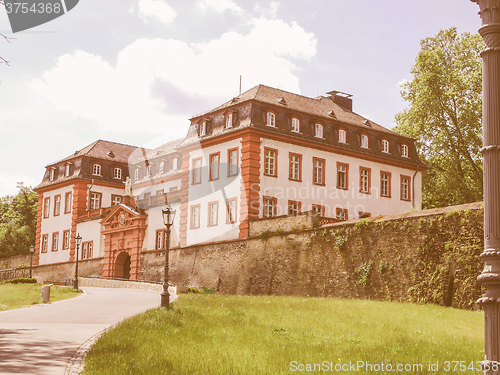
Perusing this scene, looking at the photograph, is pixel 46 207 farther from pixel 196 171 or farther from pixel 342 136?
pixel 342 136

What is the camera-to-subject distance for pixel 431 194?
52.8 m

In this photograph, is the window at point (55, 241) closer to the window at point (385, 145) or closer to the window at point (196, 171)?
the window at point (196, 171)

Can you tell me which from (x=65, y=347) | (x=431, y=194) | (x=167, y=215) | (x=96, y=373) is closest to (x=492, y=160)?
(x=96, y=373)

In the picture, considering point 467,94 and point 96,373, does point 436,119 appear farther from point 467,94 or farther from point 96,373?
point 96,373

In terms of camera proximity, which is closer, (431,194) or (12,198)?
(431,194)

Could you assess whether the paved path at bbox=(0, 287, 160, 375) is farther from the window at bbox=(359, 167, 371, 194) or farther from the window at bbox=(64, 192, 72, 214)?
the window at bbox=(64, 192, 72, 214)

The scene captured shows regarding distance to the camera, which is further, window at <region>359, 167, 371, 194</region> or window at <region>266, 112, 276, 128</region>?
window at <region>359, 167, 371, 194</region>

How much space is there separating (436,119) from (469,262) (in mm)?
24153

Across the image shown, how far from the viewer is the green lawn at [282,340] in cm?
1302

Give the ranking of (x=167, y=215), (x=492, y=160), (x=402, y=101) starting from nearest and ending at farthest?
1. (x=492, y=160)
2. (x=167, y=215)
3. (x=402, y=101)

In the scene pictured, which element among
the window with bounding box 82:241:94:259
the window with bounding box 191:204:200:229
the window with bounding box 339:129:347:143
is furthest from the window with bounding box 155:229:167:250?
the window with bounding box 339:129:347:143

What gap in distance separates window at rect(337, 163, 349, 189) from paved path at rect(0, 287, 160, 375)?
1800 cm

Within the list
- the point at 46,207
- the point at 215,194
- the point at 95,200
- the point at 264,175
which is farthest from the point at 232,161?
the point at 46,207

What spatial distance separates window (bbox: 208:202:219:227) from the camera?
43781mm
